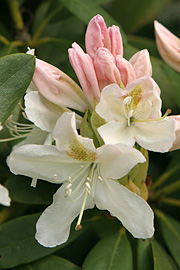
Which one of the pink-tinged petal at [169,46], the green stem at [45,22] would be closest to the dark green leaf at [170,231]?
the pink-tinged petal at [169,46]

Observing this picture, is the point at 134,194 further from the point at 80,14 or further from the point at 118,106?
the point at 80,14

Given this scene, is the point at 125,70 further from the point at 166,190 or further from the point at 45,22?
the point at 45,22

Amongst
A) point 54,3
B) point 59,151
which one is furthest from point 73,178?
point 54,3

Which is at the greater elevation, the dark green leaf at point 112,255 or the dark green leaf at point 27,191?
the dark green leaf at point 27,191

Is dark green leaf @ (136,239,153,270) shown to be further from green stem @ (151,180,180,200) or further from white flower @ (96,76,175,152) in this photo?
white flower @ (96,76,175,152)

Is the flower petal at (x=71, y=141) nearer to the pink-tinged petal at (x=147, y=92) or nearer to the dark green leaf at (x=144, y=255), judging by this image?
the pink-tinged petal at (x=147, y=92)

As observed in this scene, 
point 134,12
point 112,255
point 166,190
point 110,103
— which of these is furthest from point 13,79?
point 134,12

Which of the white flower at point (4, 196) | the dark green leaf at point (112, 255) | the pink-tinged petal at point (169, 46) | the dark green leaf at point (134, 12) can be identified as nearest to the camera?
the white flower at point (4, 196)
